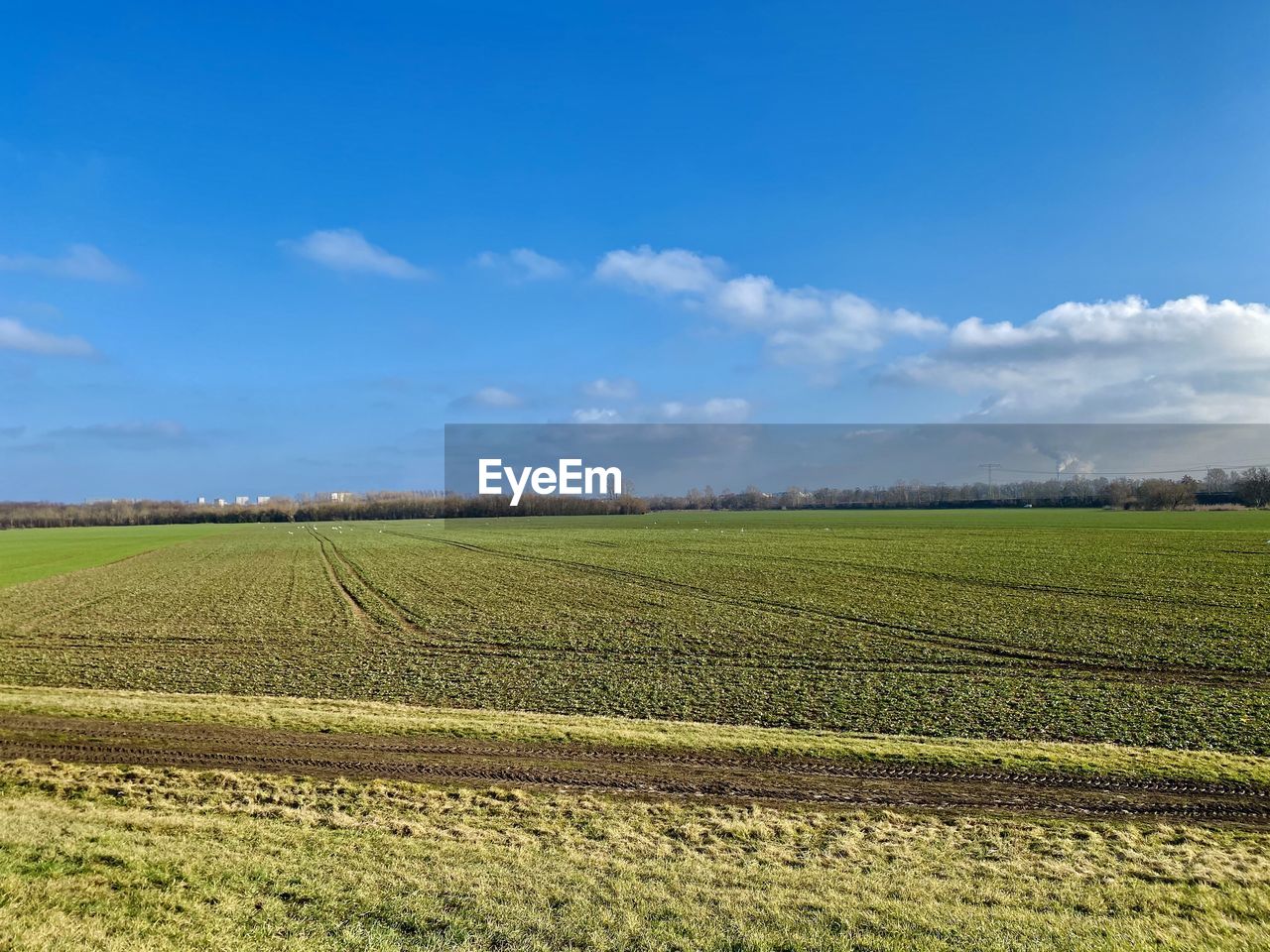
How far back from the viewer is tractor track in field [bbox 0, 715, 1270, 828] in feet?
35.7

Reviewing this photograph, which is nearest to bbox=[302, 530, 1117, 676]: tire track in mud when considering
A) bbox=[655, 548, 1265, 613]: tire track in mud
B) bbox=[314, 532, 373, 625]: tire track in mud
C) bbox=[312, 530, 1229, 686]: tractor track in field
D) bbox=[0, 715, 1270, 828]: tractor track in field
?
bbox=[312, 530, 1229, 686]: tractor track in field

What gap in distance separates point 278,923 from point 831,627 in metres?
22.3

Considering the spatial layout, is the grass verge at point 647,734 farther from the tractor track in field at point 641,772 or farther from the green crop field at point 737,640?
the green crop field at point 737,640

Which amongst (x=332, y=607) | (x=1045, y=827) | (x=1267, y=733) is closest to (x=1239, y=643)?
(x=1267, y=733)

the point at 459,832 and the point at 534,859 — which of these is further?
the point at 459,832

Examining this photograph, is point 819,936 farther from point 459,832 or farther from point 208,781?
point 208,781

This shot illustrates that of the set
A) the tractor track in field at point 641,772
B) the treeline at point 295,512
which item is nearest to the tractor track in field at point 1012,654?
the tractor track in field at point 641,772

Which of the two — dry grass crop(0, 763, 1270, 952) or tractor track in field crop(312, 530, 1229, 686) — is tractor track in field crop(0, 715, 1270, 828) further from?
tractor track in field crop(312, 530, 1229, 686)

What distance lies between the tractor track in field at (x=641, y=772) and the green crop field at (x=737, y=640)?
308 cm

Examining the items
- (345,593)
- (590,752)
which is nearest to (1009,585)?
(590,752)

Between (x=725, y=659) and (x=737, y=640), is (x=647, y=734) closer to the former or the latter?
(x=725, y=659)

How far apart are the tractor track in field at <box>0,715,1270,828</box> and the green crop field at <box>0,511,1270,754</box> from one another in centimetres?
308

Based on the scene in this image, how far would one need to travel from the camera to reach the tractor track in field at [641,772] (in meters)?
10.9

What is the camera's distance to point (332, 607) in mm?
33031
